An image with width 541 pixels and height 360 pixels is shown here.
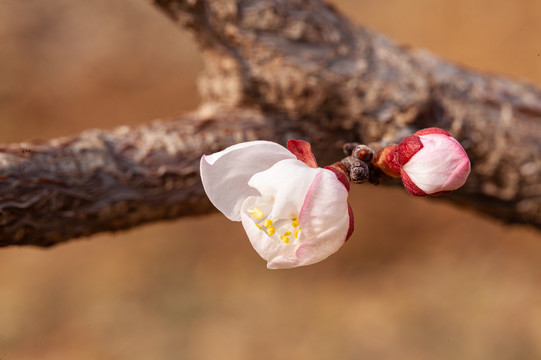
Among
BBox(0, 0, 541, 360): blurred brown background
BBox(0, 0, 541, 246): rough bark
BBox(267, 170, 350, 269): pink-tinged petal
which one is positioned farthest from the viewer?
BBox(0, 0, 541, 360): blurred brown background

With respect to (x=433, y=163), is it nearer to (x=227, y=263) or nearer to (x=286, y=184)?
(x=286, y=184)

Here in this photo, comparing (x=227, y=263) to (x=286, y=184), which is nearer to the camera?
(x=286, y=184)

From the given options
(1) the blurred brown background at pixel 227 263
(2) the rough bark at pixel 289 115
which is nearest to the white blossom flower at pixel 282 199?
(2) the rough bark at pixel 289 115

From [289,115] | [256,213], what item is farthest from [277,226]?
[289,115]

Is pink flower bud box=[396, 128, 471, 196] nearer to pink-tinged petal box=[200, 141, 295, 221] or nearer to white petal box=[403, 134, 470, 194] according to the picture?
white petal box=[403, 134, 470, 194]

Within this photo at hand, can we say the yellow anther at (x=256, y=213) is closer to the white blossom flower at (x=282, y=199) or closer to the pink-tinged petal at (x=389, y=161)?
the white blossom flower at (x=282, y=199)

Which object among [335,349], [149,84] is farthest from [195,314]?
[149,84]

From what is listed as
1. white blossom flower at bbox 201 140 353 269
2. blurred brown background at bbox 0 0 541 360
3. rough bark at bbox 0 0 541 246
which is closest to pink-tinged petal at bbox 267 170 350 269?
white blossom flower at bbox 201 140 353 269

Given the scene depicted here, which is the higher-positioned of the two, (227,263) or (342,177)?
(342,177)
